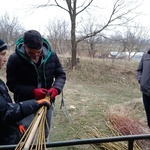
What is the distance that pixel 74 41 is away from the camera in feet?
30.9

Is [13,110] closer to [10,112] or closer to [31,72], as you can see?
[10,112]

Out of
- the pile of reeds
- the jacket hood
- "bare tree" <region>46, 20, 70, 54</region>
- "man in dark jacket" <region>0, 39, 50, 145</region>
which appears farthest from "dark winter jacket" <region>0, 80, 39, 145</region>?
"bare tree" <region>46, 20, 70, 54</region>

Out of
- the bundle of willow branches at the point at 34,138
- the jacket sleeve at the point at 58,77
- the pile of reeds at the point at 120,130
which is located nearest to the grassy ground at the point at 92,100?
the pile of reeds at the point at 120,130

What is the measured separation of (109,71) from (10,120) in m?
8.10

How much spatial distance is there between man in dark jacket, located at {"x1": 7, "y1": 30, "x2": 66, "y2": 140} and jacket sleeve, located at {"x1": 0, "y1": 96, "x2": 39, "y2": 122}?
15.2 inches

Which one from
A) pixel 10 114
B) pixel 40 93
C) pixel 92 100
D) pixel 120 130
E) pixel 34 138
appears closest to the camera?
pixel 34 138

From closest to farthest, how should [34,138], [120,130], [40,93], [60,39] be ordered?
1. [34,138]
2. [40,93]
3. [120,130]
4. [60,39]

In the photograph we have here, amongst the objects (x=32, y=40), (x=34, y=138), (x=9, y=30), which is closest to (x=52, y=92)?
(x=32, y=40)

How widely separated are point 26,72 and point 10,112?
1.95 feet

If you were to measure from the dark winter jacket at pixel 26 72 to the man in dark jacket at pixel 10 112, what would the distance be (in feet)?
1.32

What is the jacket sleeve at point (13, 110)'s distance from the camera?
3.96 feet

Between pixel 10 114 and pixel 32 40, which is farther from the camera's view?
pixel 32 40

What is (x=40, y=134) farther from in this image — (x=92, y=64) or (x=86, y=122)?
(x=92, y=64)

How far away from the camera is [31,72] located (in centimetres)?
178
